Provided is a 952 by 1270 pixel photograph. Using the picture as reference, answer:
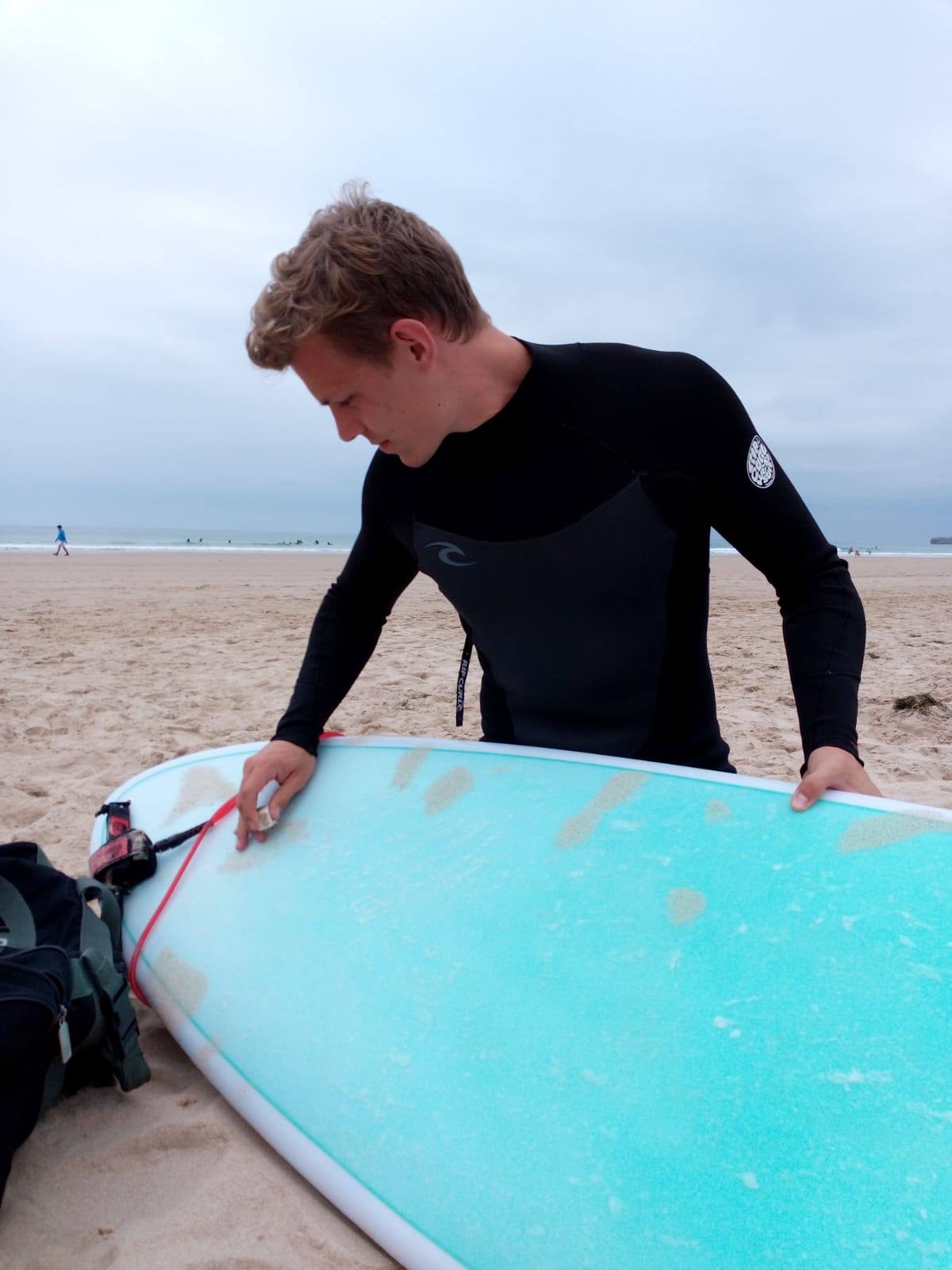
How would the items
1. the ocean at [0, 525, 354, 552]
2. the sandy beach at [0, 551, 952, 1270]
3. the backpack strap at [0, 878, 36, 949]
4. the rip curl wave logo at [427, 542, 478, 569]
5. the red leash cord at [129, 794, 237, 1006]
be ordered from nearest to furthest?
the sandy beach at [0, 551, 952, 1270] → the backpack strap at [0, 878, 36, 949] → the rip curl wave logo at [427, 542, 478, 569] → the red leash cord at [129, 794, 237, 1006] → the ocean at [0, 525, 354, 552]

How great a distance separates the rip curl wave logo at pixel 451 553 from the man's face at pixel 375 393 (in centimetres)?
21

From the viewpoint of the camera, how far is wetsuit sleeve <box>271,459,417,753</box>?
185 centimetres

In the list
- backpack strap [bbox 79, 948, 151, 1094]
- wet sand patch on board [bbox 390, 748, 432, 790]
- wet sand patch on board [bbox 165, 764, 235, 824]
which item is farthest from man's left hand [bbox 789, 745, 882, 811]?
wet sand patch on board [bbox 165, 764, 235, 824]

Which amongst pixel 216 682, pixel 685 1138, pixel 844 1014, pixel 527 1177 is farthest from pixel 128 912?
pixel 216 682

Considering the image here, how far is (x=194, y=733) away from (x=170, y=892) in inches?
78.3

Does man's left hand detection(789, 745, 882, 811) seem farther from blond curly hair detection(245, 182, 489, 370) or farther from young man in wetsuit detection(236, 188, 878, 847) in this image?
blond curly hair detection(245, 182, 489, 370)

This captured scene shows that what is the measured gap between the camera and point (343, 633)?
187cm

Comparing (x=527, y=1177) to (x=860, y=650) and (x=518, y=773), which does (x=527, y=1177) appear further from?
(x=860, y=650)

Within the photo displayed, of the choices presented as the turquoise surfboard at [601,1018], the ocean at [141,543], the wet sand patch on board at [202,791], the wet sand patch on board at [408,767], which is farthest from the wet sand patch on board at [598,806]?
the ocean at [141,543]

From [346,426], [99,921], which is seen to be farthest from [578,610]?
[99,921]

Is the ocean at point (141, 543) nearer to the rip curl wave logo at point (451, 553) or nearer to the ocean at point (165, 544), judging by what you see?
the ocean at point (165, 544)

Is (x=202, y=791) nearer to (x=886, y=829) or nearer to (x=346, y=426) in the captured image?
(x=346, y=426)

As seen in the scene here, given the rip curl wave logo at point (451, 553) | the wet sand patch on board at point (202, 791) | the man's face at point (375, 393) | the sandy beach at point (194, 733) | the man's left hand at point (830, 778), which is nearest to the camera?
the sandy beach at point (194, 733)

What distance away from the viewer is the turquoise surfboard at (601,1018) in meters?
0.96
